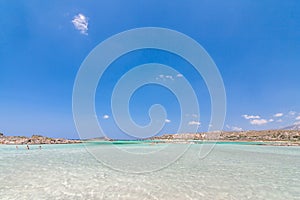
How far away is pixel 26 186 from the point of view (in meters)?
8.41

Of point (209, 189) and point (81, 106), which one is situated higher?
point (81, 106)

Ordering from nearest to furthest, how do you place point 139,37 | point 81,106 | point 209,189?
point 209,189 < point 81,106 < point 139,37

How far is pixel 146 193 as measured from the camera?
7.34m

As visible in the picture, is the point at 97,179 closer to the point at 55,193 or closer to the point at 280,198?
the point at 55,193

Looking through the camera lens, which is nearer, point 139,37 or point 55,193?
point 55,193

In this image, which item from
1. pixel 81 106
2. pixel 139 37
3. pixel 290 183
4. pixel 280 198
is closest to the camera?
pixel 280 198

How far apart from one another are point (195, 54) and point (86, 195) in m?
14.6

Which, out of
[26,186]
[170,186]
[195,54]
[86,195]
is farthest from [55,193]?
[195,54]

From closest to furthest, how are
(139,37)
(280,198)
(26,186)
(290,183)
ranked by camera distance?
(280,198), (26,186), (290,183), (139,37)

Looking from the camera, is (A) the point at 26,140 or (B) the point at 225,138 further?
(B) the point at 225,138

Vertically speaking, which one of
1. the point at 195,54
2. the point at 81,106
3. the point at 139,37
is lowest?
the point at 81,106

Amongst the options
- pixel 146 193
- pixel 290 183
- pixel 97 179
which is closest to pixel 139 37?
pixel 97 179

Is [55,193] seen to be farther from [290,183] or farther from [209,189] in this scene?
[290,183]

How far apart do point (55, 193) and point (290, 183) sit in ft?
34.1
